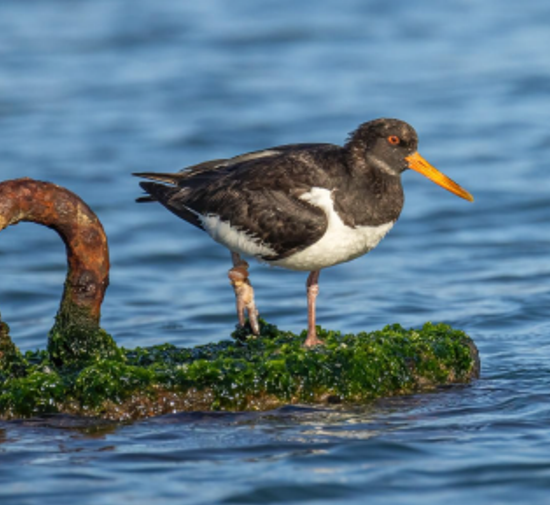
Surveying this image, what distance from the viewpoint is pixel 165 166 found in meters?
16.6

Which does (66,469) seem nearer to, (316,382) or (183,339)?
(316,382)

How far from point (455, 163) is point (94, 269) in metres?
9.39

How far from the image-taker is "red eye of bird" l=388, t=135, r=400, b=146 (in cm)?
891

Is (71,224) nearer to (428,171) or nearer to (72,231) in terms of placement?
(72,231)

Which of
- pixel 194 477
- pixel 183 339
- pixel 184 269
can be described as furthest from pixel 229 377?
pixel 184 269

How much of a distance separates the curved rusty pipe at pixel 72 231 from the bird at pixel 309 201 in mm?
1268

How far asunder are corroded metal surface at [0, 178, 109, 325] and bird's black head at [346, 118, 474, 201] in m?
1.98

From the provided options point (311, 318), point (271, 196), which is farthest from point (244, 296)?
point (271, 196)

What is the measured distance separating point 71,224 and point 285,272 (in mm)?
5644

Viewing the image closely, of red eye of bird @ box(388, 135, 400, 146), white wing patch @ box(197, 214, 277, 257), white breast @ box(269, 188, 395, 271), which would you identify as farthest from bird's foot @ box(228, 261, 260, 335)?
red eye of bird @ box(388, 135, 400, 146)

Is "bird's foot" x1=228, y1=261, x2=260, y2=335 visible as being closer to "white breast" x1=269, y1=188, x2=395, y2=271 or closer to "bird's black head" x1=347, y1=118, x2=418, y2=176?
"white breast" x1=269, y1=188, x2=395, y2=271

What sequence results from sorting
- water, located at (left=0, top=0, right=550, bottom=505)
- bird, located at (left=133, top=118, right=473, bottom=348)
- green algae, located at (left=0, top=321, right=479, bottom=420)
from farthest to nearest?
bird, located at (left=133, top=118, right=473, bottom=348) → green algae, located at (left=0, top=321, right=479, bottom=420) → water, located at (left=0, top=0, right=550, bottom=505)

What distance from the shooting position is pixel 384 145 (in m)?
8.87

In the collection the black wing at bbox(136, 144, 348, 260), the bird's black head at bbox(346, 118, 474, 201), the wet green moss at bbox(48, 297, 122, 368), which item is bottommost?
the wet green moss at bbox(48, 297, 122, 368)
